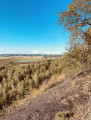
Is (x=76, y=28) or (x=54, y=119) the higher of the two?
(x=76, y=28)

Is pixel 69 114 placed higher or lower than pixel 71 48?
lower

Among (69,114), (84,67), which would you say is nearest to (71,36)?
(84,67)

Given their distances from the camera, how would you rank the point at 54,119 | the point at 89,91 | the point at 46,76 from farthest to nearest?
the point at 46,76 < the point at 89,91 < the point at 54,119

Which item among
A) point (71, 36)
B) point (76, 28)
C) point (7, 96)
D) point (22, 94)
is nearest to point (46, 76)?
point (22, 94)

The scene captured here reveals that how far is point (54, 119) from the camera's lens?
10.3ft

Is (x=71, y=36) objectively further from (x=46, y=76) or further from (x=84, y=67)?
(x=46, y=76)

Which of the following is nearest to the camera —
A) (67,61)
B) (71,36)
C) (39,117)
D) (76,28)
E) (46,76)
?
(39,117)

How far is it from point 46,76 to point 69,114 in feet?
26.3

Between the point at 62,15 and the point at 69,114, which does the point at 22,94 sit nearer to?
the point at 69,114

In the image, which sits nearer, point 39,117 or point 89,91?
point 39,117

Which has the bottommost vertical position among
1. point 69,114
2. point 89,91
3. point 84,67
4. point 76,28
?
point 69,114

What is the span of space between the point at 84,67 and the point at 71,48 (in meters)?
1.92

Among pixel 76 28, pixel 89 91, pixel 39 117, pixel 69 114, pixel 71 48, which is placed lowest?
pixel 39 117

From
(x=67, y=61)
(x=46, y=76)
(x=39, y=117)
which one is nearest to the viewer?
(x=39, y=117)
